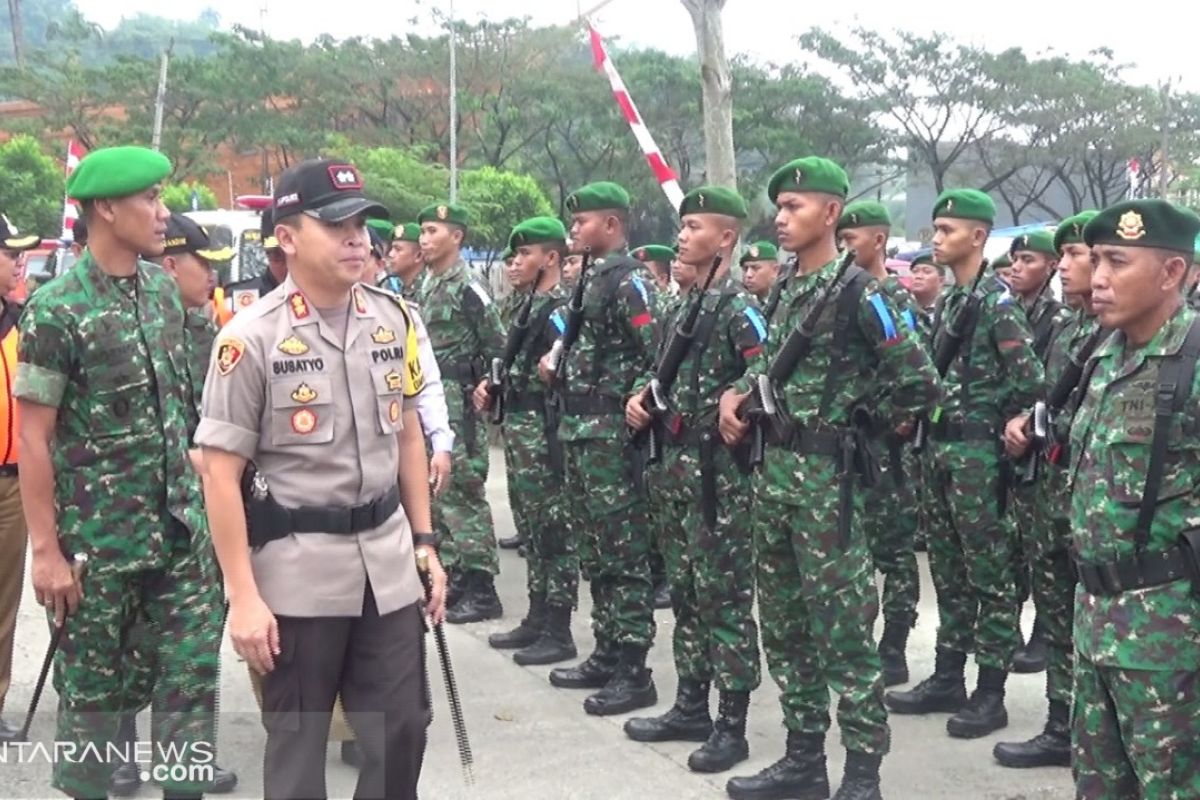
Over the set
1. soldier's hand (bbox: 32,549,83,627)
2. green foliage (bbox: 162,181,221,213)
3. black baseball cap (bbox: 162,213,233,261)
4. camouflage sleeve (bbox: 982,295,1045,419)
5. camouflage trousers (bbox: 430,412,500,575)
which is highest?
green foliage (bbox: 162,181,221,213)

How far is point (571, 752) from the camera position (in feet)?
15.9

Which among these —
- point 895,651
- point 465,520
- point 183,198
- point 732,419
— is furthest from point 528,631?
point 183,198

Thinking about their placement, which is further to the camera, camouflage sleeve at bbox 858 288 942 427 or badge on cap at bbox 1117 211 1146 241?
camouflage sleeve at bbox 858 288 942 427

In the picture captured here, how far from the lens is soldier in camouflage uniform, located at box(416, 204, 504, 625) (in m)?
6.83

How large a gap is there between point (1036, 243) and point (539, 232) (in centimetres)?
235

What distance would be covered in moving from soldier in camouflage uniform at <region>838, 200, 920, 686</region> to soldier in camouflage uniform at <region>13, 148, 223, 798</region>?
2931 mm

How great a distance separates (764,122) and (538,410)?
30.0 metres

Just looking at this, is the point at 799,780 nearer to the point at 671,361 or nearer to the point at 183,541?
the point at 671,361

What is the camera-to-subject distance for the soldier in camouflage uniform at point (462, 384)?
6.83 m

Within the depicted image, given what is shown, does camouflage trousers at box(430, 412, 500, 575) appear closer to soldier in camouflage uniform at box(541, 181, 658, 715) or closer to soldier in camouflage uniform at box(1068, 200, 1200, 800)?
soldier in camouflage uniform at box(541, 181, 658, 715)

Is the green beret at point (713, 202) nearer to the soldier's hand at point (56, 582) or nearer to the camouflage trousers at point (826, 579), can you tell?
the camouflage trousers at point (826, 579)

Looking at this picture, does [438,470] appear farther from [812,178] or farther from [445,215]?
[445,215]

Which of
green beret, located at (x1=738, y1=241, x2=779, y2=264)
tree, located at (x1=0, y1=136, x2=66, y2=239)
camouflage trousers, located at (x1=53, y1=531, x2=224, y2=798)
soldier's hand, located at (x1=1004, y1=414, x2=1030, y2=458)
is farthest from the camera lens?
tree, located at (x1=0, y1=136, x2=66, y2=239)

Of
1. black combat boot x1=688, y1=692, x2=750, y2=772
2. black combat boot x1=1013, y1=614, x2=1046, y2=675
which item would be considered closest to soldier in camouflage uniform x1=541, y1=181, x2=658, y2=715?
black combat boot x1=688, y1=692, x2=750, y2=772
